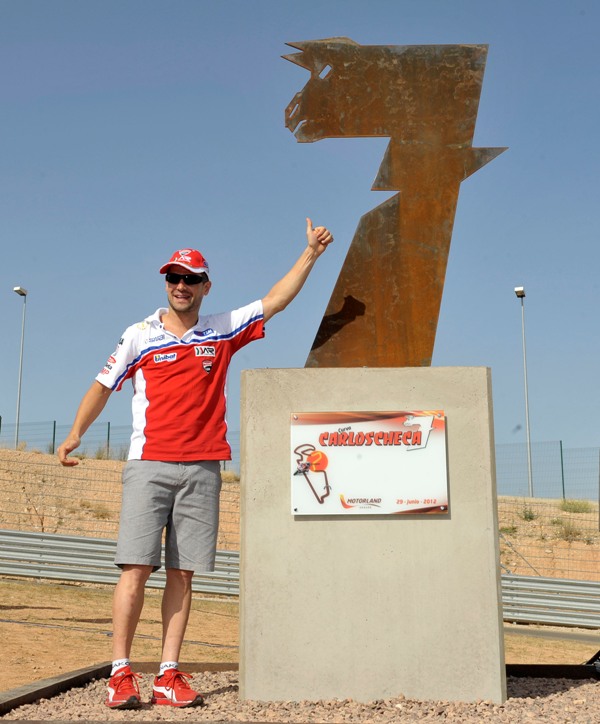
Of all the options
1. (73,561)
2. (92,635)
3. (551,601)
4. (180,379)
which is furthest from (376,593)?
(73,561)

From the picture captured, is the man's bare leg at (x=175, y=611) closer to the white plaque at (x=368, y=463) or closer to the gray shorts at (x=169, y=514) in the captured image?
the gray shorts at (x=169, y=514)

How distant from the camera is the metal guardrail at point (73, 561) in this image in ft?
44.1

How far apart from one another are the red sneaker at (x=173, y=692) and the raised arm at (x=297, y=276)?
1883 millimetres

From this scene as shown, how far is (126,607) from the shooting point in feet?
13.9

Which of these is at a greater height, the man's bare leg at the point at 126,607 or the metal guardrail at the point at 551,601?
the man's bare leg at the point at 126,607

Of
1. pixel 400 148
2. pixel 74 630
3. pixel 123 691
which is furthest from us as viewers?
pixel 74 630

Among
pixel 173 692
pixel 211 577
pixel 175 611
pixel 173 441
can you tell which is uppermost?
pixel 173 441

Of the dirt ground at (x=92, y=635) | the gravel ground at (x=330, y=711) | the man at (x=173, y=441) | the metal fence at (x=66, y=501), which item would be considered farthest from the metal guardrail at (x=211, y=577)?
the man at (x=173, y=441)

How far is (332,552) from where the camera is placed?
4363 mm

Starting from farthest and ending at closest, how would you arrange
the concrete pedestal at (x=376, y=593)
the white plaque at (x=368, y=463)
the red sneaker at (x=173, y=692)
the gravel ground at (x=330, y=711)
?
the white plaque at (x=368, y=463), the concrete pedestal at (x=376, y=593), the red sneaker at (x=173, y=692), the gravel ground at (x=330, y=711)

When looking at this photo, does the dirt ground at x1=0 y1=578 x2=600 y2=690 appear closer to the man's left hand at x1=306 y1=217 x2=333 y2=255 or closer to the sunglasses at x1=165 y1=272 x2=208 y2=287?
the sunglasses at x1=165 y1=272 x2=208 y2=287

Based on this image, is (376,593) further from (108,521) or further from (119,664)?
(108,521)

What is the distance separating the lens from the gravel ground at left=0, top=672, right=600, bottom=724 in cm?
395

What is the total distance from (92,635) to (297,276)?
6.21 meters
